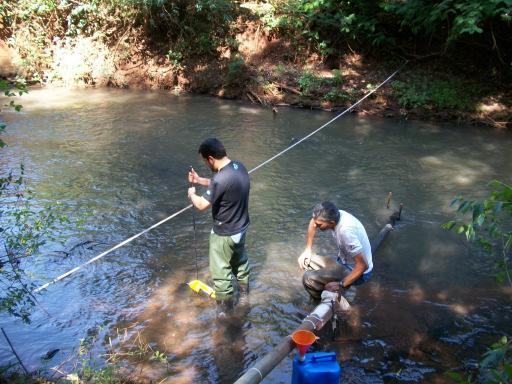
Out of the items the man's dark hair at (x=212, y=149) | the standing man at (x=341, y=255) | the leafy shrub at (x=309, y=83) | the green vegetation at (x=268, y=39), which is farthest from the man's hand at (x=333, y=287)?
the leafy shrub at (x=309, y=83)

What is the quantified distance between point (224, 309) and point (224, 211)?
1255mm

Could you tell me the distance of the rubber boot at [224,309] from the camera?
5.02 meters

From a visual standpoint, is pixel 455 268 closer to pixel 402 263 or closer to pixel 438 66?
pixel 402 263

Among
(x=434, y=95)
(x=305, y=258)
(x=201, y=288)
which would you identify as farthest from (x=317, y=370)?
(x=434, y=95)

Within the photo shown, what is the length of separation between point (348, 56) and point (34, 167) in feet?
35.3

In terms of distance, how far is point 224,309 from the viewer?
16.6ft

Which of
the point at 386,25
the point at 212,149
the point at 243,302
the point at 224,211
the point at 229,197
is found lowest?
the point at 243,302

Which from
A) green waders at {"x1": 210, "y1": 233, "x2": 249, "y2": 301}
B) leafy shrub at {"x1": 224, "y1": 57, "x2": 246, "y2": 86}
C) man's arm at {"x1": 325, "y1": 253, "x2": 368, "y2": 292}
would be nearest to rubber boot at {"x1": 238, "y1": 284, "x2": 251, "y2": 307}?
green waders at {"x1": 210, "y1": 233, "x2": 249, "y2": 301}

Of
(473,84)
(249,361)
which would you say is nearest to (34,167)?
(249,361)

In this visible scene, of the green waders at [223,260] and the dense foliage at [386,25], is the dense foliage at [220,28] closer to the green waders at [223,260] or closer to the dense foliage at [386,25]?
the dense foliage at [386,25]

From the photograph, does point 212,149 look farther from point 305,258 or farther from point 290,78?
point 290,78

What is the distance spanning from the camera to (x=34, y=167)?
8969mm

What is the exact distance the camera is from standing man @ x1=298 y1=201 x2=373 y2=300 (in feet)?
14.5

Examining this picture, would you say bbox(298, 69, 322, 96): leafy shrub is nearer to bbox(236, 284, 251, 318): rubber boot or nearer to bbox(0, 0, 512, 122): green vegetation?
bbox(0, 0, 512, 122): green vegetation
